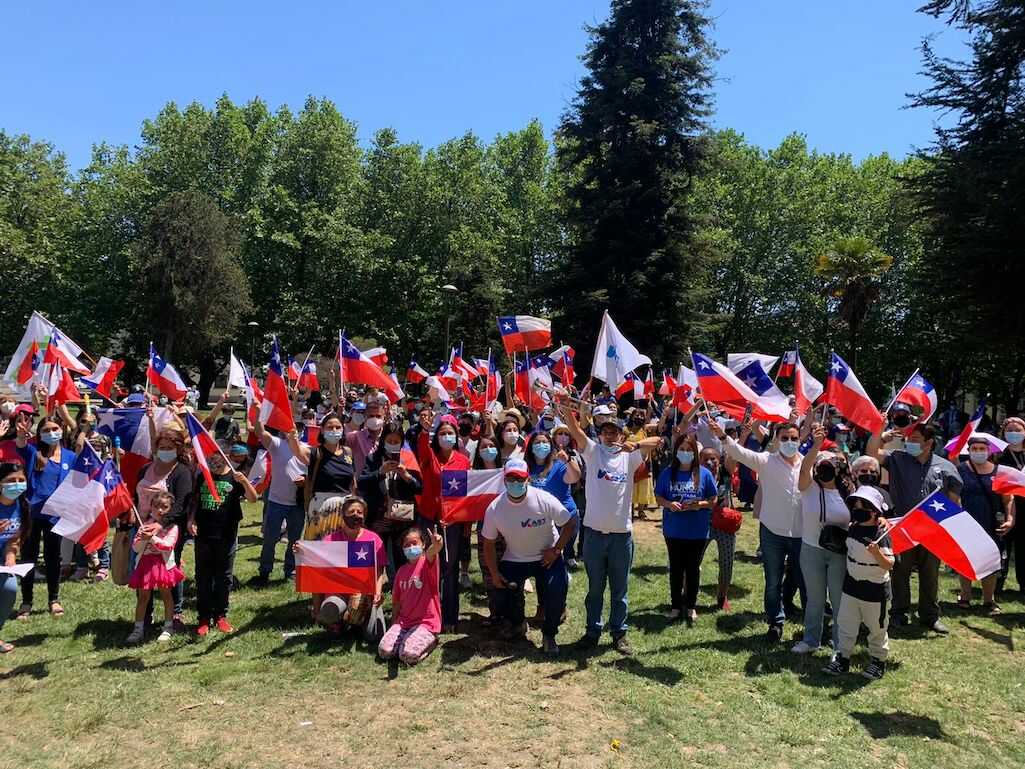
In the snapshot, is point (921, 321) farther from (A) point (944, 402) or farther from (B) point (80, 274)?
(B) point (80, 274)

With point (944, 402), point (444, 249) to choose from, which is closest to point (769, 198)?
point (944, 402)

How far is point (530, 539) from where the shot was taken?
Answer: 6.93m

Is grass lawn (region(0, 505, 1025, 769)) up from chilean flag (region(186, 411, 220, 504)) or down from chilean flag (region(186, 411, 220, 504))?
down

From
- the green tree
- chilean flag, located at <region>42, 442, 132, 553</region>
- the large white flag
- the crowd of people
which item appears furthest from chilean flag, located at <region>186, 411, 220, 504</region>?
the green tree

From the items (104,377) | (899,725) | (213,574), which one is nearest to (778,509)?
(899,725)

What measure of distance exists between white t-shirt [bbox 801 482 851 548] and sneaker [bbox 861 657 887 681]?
1.12 m

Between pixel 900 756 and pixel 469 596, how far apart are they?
4.90 m

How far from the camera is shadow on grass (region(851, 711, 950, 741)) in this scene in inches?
220

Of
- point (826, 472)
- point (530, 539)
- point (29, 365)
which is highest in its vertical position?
point (29, 365)

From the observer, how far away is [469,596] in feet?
29.0

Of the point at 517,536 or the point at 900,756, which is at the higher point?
the point at 517,536

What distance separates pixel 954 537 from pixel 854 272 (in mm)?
31394

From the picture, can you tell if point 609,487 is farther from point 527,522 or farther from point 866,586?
point 866,586

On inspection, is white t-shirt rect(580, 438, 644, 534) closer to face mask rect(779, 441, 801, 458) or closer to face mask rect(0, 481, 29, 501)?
face mask rect(779, 441, 801, 458)
